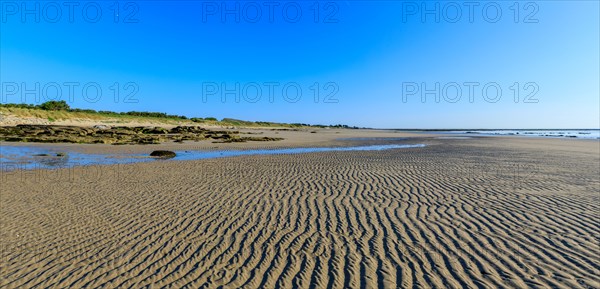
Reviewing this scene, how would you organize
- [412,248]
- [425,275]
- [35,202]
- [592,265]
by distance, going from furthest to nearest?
[35,202], [412,248], [592,265], [425,275]

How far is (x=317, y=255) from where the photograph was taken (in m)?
5.84

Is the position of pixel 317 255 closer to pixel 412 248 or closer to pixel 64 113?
pixel 412 248

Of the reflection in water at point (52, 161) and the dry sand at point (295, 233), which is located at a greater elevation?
the reflection in water at point (52, 161)

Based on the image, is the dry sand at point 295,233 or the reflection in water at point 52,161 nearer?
the dry sand at point 295,233

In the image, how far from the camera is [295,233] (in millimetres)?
6965

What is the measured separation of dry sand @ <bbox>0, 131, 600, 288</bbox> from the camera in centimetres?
506

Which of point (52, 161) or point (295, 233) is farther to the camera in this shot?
point (52, 161)

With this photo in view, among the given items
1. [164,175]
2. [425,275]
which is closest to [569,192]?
[425,275]

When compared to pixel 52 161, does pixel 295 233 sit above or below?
below

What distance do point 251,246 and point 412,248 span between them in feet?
10.9

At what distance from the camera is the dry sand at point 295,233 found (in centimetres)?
506

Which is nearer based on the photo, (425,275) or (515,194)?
(425,275)

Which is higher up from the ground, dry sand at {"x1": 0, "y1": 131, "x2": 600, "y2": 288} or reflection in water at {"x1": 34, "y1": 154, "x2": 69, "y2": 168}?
reflection in water at {"x1": 34, "y1": 154, "x2": 69, "y2": 168}

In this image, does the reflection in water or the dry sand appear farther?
the reflection in water
